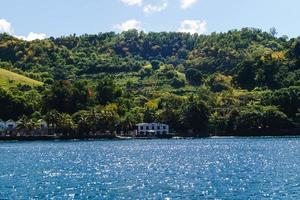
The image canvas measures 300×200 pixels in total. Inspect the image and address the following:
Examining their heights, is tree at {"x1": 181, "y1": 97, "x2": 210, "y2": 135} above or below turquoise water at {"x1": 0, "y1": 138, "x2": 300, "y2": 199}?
above

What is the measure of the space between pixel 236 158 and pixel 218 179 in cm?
3350

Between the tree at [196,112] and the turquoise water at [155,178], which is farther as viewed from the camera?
the tree at [196,112]

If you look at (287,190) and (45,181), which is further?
(45,181)

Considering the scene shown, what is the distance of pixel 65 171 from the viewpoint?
8244 cm

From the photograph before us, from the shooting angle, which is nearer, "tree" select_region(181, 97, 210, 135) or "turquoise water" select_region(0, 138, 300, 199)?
"turquoise water" select_region(0, 138, 300, 199)

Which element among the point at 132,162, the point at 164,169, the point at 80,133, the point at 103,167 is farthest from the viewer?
the point at 80,133

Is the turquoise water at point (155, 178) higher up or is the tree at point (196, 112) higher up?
the tree at point (196, 112)

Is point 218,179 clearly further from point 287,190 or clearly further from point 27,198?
point 27,198

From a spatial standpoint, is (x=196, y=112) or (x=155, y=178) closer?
(x=155, y=178)

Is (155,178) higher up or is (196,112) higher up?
(196,112)

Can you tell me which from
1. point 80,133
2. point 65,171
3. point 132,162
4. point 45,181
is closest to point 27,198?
point 45,181

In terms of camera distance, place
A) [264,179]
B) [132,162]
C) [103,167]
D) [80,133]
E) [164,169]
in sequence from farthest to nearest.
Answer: [80,133], [132,162], [103,167], [164,169], [264,179]

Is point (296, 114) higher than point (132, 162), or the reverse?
point (296, 114)

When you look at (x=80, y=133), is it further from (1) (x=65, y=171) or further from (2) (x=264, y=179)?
(2) (x=264, y=179)
